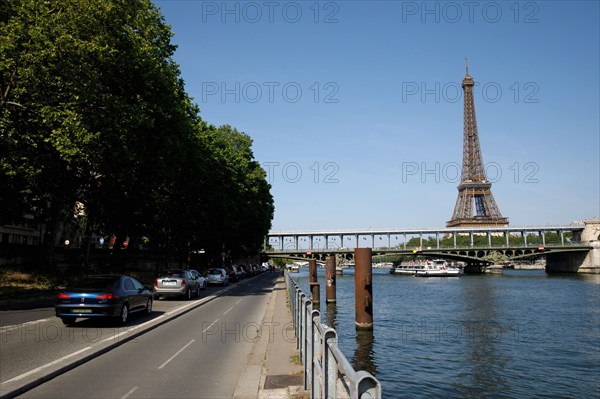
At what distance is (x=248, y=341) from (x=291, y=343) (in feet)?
5.39

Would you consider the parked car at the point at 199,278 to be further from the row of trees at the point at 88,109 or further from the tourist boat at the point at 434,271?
the tourist boat at the point at 434,271

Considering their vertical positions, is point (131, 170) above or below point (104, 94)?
below

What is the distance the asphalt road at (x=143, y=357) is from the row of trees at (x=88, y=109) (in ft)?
31.3

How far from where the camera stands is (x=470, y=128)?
138 metres

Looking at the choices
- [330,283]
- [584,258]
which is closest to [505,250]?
[584,258]

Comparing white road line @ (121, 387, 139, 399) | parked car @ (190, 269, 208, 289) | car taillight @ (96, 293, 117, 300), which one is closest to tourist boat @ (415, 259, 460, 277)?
parked car @ (190, 269, 208, 289)

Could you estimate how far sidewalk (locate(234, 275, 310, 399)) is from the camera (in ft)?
23.9

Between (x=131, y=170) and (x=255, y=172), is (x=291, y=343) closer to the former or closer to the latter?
(x=131, y=170)

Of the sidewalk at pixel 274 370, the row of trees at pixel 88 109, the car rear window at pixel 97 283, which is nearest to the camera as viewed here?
the sidewalk at pixel 274 370

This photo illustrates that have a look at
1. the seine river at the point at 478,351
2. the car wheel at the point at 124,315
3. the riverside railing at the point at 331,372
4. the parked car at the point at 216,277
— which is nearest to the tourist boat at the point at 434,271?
the parked car at the point at 216,277

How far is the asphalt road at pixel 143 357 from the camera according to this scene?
7758 millimetres

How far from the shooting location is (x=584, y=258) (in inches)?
3711

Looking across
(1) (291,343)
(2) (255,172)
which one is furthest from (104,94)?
(2) (255,172)

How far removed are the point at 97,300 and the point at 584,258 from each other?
330 ft
